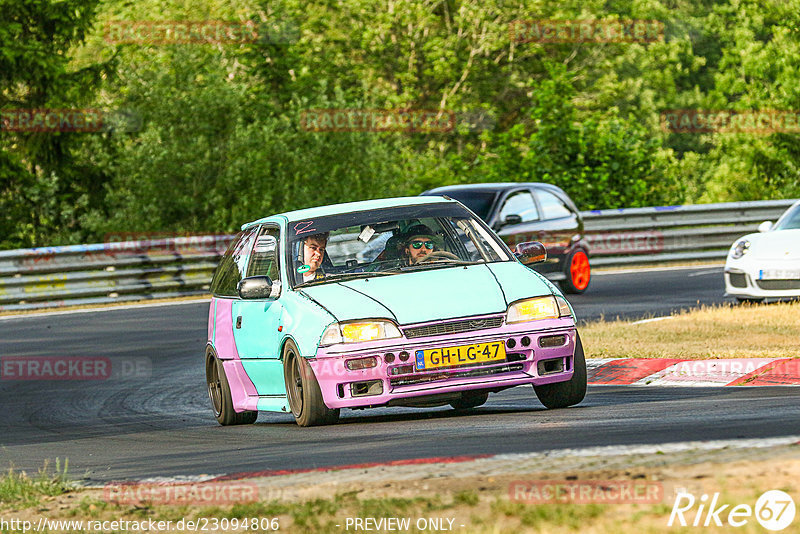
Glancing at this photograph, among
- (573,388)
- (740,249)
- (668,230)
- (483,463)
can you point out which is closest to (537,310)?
(573,388)

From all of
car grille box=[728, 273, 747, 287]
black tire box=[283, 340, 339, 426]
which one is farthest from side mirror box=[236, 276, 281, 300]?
car grille box=[728, 273, 747, 287]

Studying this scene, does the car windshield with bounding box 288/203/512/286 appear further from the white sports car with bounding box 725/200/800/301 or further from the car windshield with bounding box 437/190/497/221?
the car windshield with bounding box 437/190/497/221

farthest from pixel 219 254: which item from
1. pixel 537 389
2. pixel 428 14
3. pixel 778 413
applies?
pixel 428 14

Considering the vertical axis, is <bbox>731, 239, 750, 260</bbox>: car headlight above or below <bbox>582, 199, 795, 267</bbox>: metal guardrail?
above

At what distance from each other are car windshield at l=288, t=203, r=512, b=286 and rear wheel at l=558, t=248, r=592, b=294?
10778mm

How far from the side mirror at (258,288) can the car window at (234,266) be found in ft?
2.61

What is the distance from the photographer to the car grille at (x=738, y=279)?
16.4 meters

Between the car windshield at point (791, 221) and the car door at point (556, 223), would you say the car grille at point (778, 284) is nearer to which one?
the car windshield at point (791, 221)

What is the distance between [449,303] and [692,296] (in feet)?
36.4

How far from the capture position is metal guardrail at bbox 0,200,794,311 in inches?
915

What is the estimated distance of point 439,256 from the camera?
31.3 feet

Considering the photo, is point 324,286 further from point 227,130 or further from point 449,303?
point 227,130

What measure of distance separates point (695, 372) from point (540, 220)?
9.55 meters

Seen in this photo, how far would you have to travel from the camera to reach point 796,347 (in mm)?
11758
